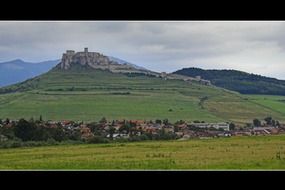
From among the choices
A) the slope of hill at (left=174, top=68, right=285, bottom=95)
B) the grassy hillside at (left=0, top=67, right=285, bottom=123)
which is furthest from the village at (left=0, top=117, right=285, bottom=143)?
the slope of hill at (left=174, top=68, right=285, bottom=95)

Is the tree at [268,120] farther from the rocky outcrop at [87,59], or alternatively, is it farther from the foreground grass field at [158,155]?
the rocky outcrop at [87,59]

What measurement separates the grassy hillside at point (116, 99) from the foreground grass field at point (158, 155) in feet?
2.01

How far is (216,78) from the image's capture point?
5.16 m

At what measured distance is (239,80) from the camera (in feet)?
17.6

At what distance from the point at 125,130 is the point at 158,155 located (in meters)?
0.51

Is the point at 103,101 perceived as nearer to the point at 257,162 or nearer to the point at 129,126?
the point at 129,126

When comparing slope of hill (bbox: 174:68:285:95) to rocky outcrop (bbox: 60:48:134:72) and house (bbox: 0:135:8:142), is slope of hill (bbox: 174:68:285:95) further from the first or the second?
house (bbox: 0:135:8:142)

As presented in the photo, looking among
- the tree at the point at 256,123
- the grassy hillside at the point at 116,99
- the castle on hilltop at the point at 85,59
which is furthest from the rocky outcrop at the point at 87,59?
the tree at the point at 256,123

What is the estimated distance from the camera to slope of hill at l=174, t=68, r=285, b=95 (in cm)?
471

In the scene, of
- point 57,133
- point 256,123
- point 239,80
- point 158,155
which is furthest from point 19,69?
point 239,80

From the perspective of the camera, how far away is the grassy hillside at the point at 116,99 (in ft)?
15.7

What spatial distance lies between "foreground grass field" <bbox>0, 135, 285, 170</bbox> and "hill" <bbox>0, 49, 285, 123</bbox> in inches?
24.5
